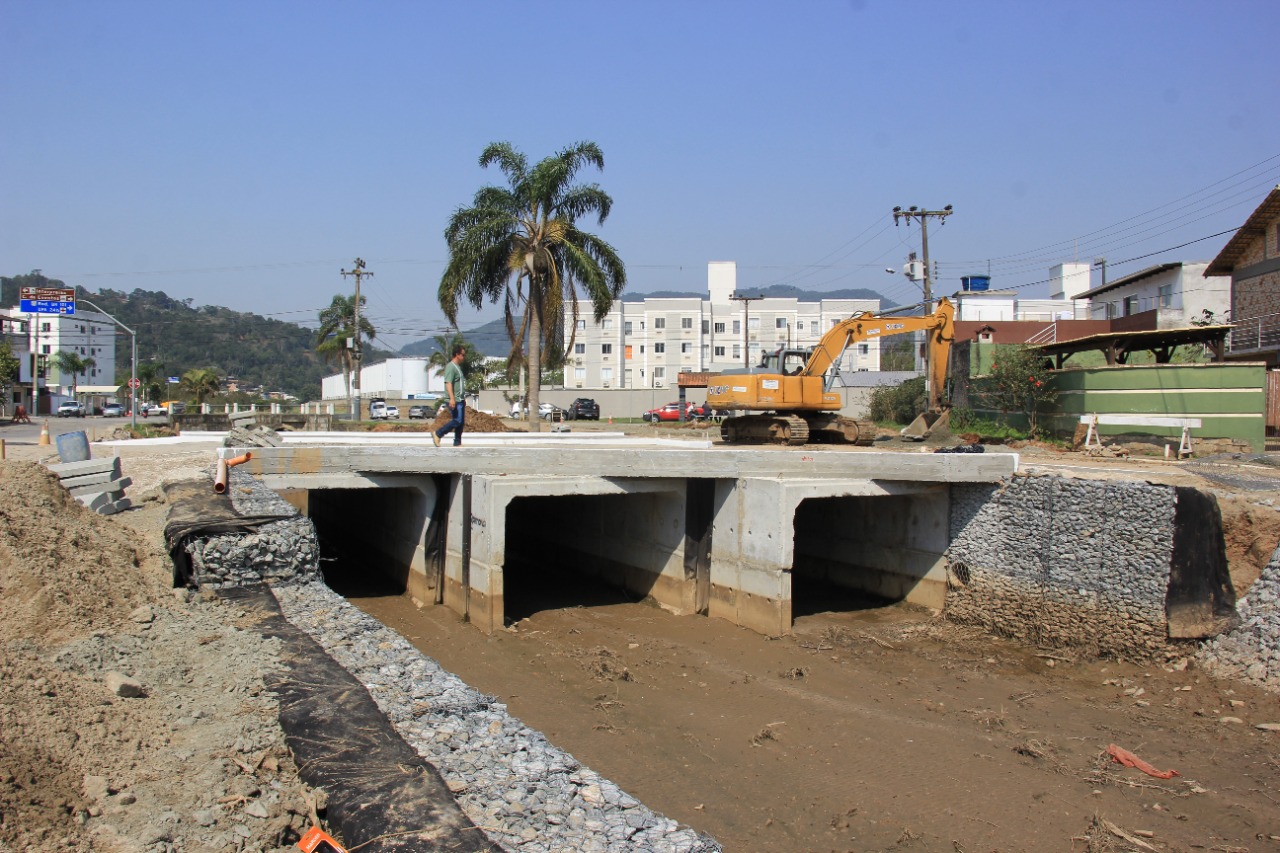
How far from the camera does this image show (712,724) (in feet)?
35.0

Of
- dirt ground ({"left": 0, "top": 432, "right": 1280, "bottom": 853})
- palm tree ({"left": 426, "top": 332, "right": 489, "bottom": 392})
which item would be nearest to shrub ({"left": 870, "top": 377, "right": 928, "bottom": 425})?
dirt ground ({"left": 0, "top": 432, "right": 1280, "bottom": 853})

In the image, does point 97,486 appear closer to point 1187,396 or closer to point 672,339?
point 1187,396

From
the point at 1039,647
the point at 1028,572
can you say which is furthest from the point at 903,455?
the point at 1039,647

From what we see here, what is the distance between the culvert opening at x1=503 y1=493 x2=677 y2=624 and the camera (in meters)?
16.6

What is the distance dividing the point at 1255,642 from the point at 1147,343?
44.3ft

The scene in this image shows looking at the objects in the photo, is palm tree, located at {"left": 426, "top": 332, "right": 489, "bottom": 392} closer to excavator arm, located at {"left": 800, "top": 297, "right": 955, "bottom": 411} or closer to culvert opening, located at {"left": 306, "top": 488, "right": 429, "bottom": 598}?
culvert opening, located at {"left": 306, "top": 488, "right": 429, "bottom": 598}

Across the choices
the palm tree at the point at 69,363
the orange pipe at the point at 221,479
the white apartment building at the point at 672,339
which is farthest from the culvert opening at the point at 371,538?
the palm tree at the point at 69,363

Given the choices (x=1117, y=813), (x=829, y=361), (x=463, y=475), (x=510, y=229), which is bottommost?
(x=1117, y=813)

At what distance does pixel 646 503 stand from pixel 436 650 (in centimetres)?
524

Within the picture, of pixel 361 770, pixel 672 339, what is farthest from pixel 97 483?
pixel 672 339

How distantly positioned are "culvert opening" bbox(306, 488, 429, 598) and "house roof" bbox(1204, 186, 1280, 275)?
28550 millimetres

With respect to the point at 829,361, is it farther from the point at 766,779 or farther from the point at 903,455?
the point at 766,779

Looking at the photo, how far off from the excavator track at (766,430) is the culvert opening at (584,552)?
15.3 ft

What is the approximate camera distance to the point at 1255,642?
11.6 metres
